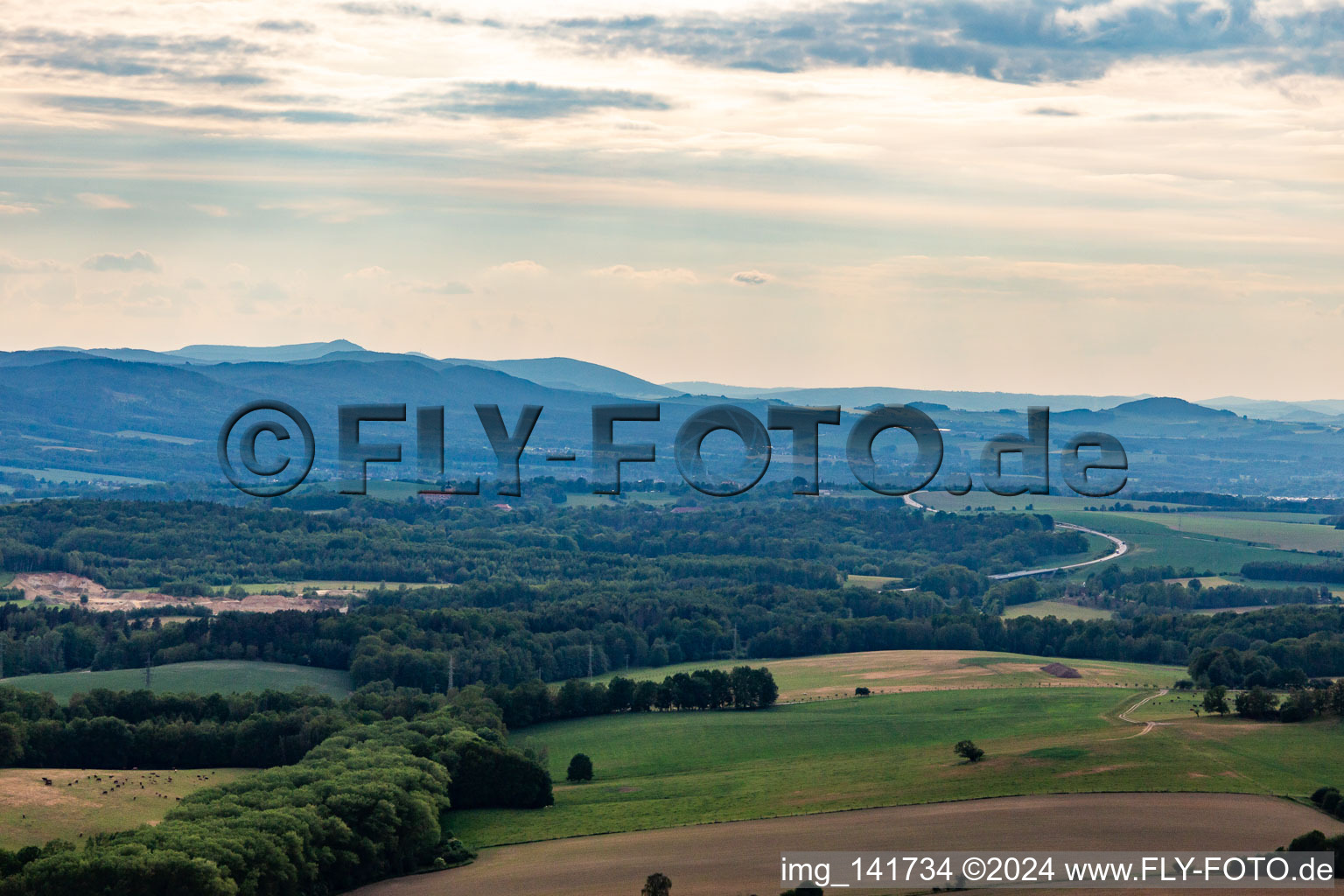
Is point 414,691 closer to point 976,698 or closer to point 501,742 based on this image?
point 501,742

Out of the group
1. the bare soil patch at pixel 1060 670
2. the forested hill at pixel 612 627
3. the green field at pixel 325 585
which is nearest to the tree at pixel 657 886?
the forested hill at pixel 612 627

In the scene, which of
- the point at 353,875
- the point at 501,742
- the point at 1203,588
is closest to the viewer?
the point at 353,875

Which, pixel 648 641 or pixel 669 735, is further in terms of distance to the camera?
pixel 648 641

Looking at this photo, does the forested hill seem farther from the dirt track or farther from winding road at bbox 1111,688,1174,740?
the dirt track

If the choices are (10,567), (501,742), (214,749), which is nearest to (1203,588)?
(501,742)


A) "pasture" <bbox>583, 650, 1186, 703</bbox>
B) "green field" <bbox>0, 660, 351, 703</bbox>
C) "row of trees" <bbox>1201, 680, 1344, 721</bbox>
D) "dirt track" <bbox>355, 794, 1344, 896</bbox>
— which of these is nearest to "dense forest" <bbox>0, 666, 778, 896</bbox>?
"dirt track" <bbox>355, 794, 1344, 896</bbox>

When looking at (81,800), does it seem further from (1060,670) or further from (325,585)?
(325,585)

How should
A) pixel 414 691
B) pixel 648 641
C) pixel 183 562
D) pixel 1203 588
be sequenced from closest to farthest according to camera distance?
pixel 414 691
pixel 648 641
pixel 1203 588
pixel 183 562
